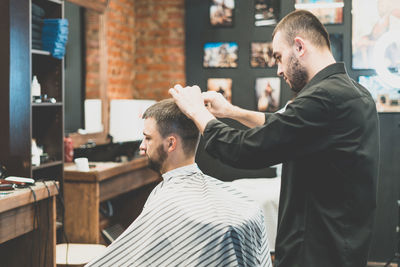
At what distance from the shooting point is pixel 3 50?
298 cm

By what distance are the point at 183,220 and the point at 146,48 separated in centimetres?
406

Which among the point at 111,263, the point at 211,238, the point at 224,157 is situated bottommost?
the point at 111,263

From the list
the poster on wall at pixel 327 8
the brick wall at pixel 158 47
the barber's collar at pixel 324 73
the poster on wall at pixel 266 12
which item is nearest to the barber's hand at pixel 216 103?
the barber's collar at pixel 324 73

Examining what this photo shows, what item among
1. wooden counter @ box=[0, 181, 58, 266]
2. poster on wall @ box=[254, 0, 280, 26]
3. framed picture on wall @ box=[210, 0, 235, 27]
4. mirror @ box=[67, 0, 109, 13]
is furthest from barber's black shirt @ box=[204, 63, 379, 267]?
framed picture on wall @ box=[210, 0, 235, 27]

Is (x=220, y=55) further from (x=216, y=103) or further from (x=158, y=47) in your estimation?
(x=216, y=103)

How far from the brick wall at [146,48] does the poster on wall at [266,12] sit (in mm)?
916

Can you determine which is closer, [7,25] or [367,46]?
[7,25]

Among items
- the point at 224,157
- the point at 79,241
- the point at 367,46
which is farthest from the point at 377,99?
the point at 224,157

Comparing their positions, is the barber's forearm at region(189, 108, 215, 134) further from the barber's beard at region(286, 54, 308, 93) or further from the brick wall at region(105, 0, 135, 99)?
the brick wall at region(105, 0, 135, 99)

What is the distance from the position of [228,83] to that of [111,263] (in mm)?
3414

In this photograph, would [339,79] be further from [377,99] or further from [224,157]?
[377,99]

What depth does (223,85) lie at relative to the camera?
4.96 meters

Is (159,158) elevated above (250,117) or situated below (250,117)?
below

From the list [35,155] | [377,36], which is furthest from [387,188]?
[35,155]
